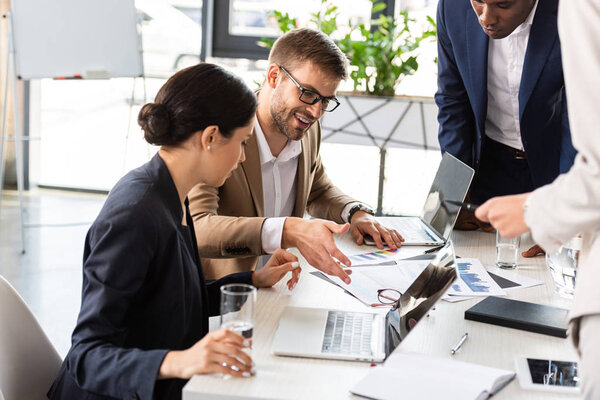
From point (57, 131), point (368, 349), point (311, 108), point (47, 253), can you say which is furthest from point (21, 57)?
point (368, 349)

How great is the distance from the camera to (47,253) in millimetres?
4008

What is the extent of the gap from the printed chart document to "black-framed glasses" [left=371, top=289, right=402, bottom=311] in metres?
0.29

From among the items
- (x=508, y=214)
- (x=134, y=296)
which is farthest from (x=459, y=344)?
(x=134, y=296)

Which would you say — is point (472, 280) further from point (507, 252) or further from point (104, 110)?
point (104, 110)

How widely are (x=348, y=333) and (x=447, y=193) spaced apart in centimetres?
81

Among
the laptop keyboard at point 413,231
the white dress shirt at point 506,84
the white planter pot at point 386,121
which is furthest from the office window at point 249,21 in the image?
the laptop keyboard at point 413,231

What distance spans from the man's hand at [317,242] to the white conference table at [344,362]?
0.06m

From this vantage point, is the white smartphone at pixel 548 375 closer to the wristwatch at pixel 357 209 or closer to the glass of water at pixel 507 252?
the glass of water at pixel 507 252

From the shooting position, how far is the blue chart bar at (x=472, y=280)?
5.69ft

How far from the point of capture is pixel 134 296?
1368 mm

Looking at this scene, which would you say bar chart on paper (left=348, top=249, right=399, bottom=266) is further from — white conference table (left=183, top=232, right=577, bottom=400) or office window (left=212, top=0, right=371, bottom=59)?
office window (left=212, top=0, right=371, bottom=59)

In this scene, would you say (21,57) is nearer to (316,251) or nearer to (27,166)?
(27,166)

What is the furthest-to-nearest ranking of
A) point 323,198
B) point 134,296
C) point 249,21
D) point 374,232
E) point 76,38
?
1. point 249,21
2. point 76,38
3. point 323,198
4. point 374,232
5. point 134,296

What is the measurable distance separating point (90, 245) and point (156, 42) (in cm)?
410
